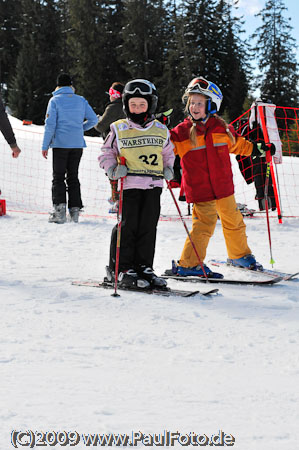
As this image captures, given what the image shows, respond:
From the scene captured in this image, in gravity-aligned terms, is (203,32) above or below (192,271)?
above

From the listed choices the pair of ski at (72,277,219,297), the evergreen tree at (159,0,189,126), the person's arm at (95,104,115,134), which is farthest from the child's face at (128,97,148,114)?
the evergreen tree at (159,0,189,126)

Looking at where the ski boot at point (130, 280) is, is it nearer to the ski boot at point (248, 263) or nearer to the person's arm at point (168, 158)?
the person's arm at point (168, 158)

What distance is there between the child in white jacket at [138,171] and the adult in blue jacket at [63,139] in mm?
3505

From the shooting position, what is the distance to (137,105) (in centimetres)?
408

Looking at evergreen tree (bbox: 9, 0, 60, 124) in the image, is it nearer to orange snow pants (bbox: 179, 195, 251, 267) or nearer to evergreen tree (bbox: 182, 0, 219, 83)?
evergreen tree (bbox: 182, 0, 219, 83)

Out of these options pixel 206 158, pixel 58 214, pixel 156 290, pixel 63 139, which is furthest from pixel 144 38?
pixel 156 290

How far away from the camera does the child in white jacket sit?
4.07m

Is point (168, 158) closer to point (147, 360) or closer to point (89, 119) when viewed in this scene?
point (147, 360)

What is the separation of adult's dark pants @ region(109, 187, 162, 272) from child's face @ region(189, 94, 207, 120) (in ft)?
2.64

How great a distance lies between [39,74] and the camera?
40500mm

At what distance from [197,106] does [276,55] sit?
128ft

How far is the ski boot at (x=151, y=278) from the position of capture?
408 centimetres

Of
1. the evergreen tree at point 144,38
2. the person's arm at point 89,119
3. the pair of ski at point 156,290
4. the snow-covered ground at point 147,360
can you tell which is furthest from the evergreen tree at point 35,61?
the snow-covered ground at point 147,360

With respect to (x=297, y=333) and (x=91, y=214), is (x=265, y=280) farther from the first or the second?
(x=91, y=214)
